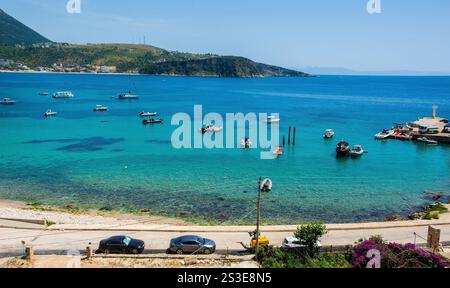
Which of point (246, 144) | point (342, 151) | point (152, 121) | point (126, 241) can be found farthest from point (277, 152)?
point (126, 241)

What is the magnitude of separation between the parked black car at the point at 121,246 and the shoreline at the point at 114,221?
18.3ft

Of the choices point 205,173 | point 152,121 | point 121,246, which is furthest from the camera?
point 152,121

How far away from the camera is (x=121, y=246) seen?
89.1ft

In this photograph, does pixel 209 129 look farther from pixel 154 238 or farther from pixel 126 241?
pixel 126 241

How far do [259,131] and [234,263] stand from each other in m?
72.2

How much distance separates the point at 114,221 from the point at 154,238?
8.04 meters

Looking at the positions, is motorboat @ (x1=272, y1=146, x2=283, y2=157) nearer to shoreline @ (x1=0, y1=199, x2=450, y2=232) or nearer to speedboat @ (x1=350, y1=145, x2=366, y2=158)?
speedboat @ (x1=350, y1=145, x2=366, y2=158)

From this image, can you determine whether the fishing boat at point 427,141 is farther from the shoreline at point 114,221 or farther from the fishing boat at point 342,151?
the shoreline at point 114,221

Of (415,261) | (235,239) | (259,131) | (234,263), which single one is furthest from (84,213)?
(259,131)

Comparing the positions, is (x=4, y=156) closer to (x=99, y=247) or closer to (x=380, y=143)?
(x=99, y=247)

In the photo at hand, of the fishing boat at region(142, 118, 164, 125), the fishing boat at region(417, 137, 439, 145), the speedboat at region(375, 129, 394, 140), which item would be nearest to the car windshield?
the speedboat at region(375, 129, 394, 140)

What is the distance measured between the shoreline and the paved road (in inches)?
41.3

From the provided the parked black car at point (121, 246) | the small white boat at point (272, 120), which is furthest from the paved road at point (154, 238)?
the small white boat at point (272, 120)

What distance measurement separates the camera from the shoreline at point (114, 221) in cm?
3397
